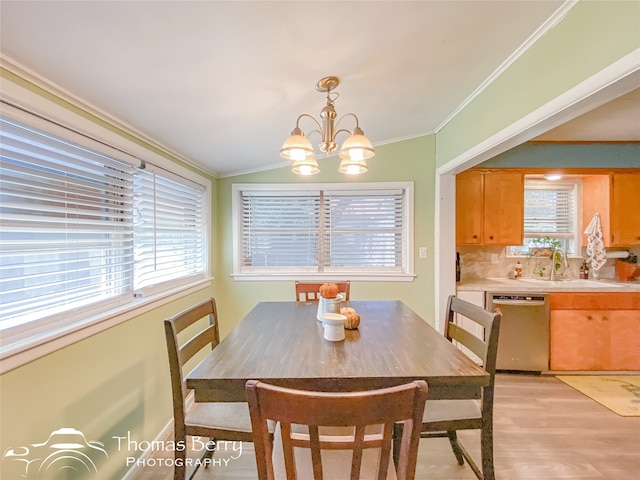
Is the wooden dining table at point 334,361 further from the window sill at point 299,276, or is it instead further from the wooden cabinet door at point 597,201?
the wooden cabinet door at point 597,201

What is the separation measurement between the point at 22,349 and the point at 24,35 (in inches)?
41.8

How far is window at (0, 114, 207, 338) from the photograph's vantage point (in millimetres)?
1068

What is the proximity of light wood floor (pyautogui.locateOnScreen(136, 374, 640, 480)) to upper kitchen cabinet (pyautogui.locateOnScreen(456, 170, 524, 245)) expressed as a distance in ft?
4.84

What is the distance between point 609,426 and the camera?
6.85 feet

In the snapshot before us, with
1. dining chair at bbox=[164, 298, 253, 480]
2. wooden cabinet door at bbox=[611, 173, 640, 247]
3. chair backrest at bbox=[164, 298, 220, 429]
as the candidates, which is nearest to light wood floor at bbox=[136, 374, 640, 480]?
dining chair at bbox=[164, 298, 253, 480]

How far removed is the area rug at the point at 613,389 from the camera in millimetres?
2293

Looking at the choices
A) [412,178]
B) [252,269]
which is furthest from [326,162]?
[252,269]

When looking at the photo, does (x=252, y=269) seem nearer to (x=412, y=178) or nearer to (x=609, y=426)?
(x=412, y=178)

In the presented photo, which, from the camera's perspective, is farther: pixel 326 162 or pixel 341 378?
pixel 326 162

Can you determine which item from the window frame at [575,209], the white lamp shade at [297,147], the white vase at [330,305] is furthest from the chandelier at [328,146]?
the window frame at [575,209]

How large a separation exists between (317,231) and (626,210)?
314cm

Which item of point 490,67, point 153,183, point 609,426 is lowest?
point 609,426

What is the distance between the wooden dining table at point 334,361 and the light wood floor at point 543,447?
2.92 feet
